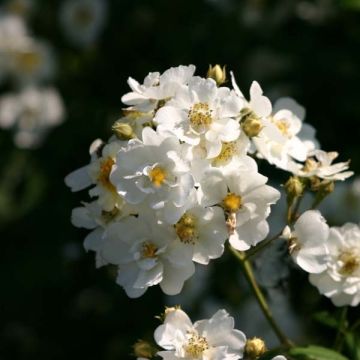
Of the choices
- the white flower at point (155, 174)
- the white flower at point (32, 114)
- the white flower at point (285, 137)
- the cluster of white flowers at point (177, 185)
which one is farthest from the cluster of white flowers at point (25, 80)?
the white flower at point (155, 174)

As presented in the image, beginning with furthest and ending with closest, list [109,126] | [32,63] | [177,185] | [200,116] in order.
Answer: [32,63] → [109,126] → [200,116] → [177,185]

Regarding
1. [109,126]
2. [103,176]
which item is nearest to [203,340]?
[103,176]

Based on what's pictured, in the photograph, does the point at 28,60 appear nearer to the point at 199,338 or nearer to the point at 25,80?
the point at 25,80

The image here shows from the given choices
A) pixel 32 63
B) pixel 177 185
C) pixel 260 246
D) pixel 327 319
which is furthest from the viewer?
pixel 32 63

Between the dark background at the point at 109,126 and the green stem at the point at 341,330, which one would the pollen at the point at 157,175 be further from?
the dark background at the point at 109,126

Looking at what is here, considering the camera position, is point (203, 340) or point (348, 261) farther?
point (348, 261)

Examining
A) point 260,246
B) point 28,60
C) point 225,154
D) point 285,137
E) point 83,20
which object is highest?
point 225,154

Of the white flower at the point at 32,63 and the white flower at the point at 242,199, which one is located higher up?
the white flower at the point at 242,199
